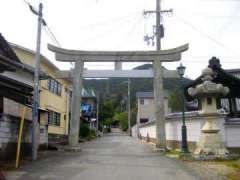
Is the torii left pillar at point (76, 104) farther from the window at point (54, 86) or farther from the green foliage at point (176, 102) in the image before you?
the green foliage at point (176, 102)

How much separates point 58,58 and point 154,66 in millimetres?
6324

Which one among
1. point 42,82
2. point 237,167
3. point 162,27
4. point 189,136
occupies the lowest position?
point 237,167

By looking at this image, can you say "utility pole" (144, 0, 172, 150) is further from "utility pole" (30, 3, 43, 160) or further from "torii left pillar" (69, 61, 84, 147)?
"utility pole" (30, 3, 43, 160)

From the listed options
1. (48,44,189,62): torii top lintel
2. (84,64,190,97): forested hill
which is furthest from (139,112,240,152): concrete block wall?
(84,64,190,97): forested hill

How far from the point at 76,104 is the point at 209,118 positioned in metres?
9.77

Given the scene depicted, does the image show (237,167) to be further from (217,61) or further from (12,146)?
(217,61)

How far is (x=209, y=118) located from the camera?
1852cm

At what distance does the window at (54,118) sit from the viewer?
3141 cm

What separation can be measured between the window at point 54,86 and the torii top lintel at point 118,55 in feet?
17.5

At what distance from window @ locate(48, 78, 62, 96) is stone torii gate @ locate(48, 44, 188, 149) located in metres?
5.29

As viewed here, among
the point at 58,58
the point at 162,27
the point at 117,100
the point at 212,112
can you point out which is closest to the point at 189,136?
the point at 212,112

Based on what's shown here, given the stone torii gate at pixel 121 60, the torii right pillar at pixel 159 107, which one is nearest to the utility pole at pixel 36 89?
the stone torii gate at pixel 121 60

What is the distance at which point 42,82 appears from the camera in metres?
28.3

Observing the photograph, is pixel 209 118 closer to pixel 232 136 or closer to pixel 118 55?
pixel 232 136
